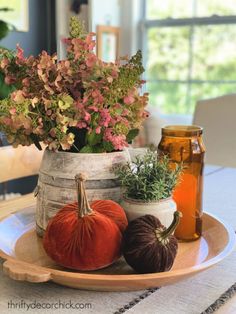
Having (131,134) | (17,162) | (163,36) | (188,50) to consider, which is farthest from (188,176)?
(163,36)

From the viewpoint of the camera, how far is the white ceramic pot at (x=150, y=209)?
0.70 meters

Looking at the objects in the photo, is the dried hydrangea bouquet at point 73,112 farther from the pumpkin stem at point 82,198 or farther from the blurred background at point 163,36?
the blurred background at point 163,36

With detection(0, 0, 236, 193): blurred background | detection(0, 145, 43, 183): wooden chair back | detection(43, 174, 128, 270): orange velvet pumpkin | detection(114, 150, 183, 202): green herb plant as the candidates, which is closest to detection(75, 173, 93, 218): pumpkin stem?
detection(43, 174, 128, 270): orange velvet pumpkin

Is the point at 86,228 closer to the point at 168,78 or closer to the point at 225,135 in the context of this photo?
the point at 225,135

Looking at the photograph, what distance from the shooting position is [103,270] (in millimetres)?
681

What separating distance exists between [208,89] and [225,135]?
174 cm

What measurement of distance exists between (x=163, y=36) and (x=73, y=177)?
10.6ft

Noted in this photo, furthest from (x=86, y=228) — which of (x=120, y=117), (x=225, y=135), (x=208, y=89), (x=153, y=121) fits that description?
(x=208, y=89)

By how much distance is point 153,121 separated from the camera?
302cm

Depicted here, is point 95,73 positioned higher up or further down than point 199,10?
further down

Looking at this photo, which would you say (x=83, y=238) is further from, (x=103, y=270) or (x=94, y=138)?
(x=94, y=138)

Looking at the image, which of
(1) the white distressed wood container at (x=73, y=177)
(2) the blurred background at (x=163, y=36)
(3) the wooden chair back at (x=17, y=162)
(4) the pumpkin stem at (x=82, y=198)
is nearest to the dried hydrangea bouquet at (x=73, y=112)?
(1) the white distressed wood container at (x=73, y=177)

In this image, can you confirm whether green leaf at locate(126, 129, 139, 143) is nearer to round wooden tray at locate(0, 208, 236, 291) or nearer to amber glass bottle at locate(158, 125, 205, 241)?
amber glass bottle at locate(158, 125, 205, 241)

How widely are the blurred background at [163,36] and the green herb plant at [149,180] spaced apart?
2456 millimetres
